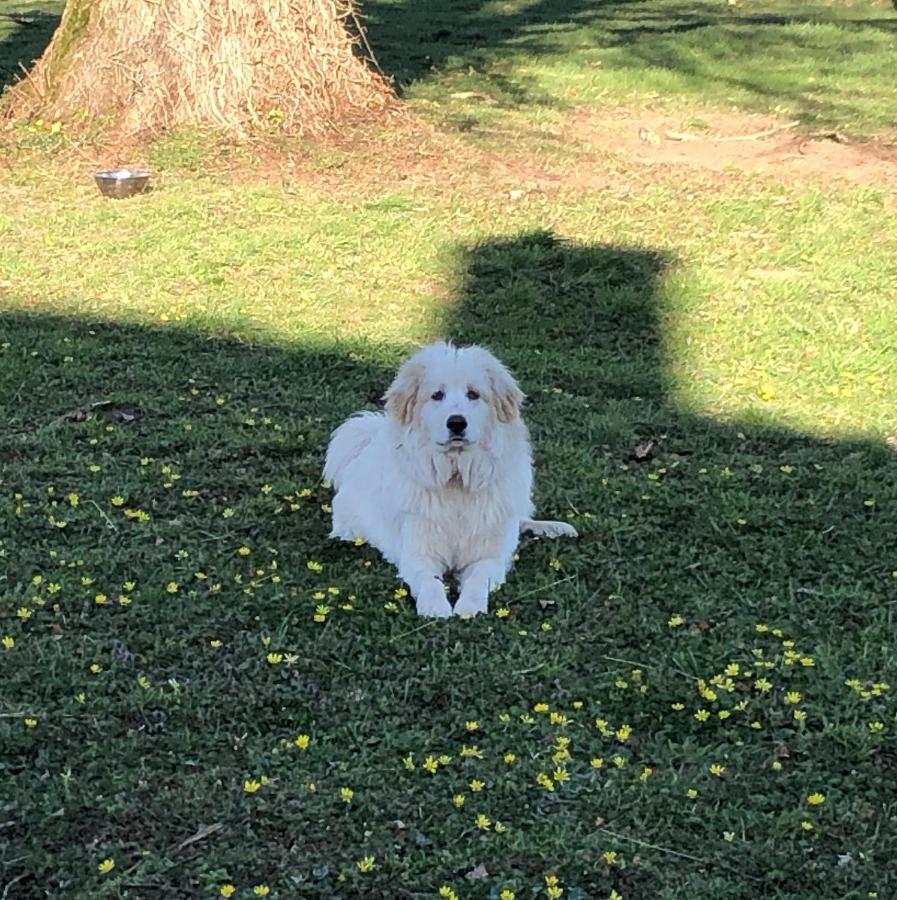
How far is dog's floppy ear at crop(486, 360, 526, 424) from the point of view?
4.79 metres

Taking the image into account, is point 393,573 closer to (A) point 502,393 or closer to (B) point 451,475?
(B) point 451,475

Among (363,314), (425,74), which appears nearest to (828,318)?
(363,314)

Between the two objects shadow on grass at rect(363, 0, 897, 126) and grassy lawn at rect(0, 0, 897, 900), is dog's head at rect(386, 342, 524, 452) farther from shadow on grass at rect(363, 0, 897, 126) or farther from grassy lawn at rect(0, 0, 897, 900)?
shadow on grass at rect(363, 0, 897, 126)

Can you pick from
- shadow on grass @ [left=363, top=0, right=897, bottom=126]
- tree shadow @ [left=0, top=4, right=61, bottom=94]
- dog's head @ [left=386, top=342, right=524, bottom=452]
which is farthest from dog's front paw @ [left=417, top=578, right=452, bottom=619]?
tree shadow @ [left=0, top=4, right=61, bottom=94]

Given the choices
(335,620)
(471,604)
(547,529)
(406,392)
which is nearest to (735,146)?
(547,529)

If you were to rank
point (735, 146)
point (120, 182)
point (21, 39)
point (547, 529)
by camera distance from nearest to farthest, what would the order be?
point (547, 529), point (120, 182), point (735, 146), point (21, 39)

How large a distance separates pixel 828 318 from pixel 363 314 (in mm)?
2749

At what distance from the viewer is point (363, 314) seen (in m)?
7.93

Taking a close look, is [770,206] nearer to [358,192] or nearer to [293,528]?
[358,192]

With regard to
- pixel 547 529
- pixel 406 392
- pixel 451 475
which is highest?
pixel 406 392

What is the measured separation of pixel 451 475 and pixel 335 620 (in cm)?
68

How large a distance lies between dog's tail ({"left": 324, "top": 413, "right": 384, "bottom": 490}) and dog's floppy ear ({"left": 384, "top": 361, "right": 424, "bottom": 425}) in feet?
1.78

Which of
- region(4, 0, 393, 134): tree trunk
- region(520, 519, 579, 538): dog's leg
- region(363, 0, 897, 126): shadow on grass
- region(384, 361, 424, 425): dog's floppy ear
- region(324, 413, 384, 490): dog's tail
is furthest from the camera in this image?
region(363, 0, 897, 126): shadow on grass

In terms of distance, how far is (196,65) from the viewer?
10.8m
